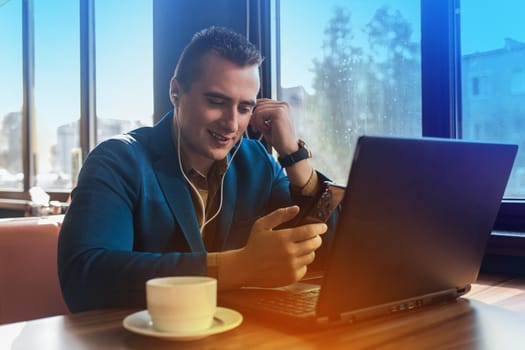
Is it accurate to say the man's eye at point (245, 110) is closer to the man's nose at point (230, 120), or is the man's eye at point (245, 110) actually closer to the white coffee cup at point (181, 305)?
the man's nose at point (230, 120)

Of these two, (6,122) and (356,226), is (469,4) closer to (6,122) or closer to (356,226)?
(356,226)

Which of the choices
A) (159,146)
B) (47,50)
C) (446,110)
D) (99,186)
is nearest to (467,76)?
(446,110)

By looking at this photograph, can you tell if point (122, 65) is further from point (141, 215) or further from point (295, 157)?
point (141, 215)

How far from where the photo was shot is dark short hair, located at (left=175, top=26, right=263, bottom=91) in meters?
1.42

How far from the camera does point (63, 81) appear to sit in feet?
13.1

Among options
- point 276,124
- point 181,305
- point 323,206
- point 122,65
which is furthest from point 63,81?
point 181,305

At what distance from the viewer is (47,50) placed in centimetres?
419

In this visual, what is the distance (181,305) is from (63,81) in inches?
146

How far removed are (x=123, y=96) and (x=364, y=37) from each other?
6.47 ft

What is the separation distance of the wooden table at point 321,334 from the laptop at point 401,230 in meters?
0.03

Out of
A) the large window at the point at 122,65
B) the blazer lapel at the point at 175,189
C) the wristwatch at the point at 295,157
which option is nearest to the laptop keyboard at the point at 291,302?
the blazer lapel at the point at 175,189

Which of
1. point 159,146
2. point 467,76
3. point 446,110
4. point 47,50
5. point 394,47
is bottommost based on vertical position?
point 159,146

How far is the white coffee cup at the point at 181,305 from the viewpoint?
2.18 ft

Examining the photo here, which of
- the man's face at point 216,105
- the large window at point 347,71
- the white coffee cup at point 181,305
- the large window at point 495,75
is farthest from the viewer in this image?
the large window at point 347,71
